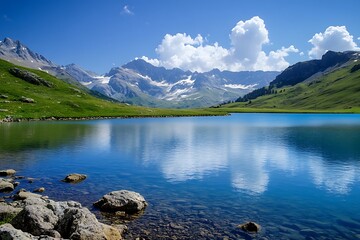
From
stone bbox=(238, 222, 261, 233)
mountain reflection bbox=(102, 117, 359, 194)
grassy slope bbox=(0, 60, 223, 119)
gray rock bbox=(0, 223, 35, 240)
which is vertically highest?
grassy slope bbox=(0, 60, 223, 119)

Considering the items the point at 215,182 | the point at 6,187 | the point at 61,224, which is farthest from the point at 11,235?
the point at 215,182

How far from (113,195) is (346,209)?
21.0 meters

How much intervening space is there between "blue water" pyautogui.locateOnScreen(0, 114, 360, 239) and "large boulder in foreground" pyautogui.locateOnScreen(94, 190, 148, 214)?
3.52 feet

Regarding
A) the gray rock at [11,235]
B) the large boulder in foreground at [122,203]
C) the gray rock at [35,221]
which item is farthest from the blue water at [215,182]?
the gray rock at [11,235]

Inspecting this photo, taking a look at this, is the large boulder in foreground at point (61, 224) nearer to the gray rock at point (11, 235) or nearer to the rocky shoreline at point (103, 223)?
the rocky shoreline at point (103, 223)

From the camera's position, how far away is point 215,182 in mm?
39312

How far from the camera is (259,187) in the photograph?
36969mm

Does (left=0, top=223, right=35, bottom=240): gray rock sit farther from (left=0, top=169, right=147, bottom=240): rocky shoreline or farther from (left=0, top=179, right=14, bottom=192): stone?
(left=0, top=179, right=14, bottom=192): stone

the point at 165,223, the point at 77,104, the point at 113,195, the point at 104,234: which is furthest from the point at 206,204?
the point at 77,104

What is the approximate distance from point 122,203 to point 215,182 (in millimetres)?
14228

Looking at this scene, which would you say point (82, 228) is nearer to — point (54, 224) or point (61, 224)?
point (61, 224)

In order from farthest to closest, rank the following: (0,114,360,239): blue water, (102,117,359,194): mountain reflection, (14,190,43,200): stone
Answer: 1. (102,117,359,194): mountain reflection
2. (14,190,43,200): stone
3. (0,114,360,239): blue water

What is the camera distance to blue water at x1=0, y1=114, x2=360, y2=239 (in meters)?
25.2

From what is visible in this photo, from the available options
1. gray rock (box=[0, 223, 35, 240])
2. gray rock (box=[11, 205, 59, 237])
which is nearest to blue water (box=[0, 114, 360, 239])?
gray rock (box=[11, 205, 59, 237])
